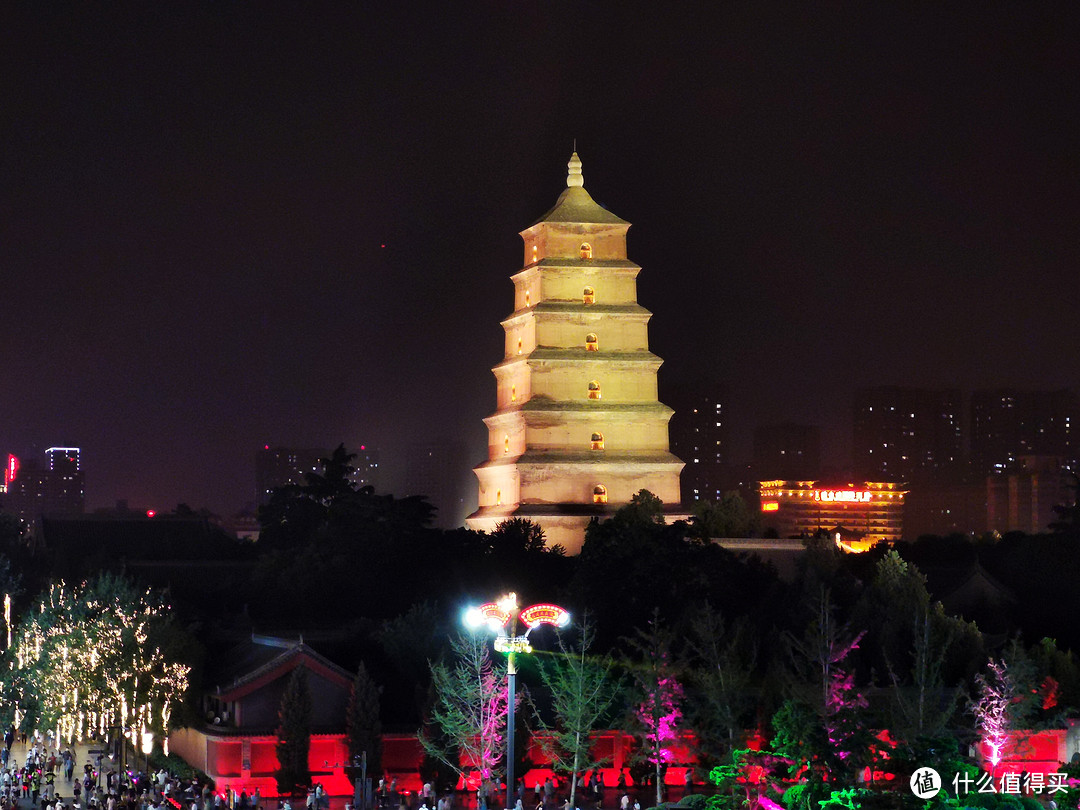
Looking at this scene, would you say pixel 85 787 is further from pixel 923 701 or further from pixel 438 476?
pixel 438 476

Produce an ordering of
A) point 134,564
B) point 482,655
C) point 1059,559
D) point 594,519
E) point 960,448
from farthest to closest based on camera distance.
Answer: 1. point 960,448
2. point 134,564
3. point 1059,559
4. point 594,519
5. point 482,655

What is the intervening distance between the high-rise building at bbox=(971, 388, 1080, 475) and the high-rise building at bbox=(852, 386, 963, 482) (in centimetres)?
258

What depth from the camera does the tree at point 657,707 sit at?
1843 inches

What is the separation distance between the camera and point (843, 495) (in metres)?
132

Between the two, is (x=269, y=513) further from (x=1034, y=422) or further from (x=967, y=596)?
(x=1034, y=422)

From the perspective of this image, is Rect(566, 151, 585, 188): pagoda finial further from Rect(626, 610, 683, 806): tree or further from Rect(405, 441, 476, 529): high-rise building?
Rect(405, 441, 476, 529): high-rise building

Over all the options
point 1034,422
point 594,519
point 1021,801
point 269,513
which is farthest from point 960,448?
point 1021,801

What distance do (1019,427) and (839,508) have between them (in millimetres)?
53211

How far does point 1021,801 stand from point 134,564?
53414 mm

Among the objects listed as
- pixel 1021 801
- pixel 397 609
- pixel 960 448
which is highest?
pixel 960 448

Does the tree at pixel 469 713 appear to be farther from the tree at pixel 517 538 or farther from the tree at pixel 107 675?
the tree at pixel 517 538

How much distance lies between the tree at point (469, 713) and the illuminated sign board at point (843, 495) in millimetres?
83798

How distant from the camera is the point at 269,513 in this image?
83.3m

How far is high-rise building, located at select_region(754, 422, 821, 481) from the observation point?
18088cm
